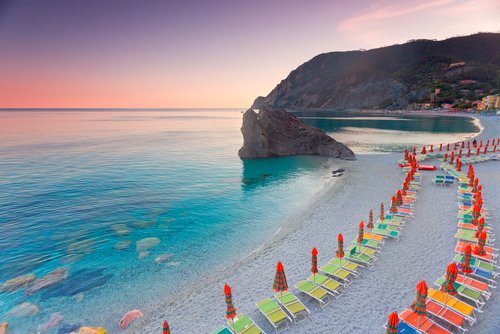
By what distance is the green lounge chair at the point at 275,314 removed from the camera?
9.62 m

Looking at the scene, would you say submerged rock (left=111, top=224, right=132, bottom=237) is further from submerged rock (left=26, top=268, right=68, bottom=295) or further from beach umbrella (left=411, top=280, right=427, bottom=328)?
beach umbrella (left=411, top=280, right=427, bottom=328)

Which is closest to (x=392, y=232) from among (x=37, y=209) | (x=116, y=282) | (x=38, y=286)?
(x=116, y=282)

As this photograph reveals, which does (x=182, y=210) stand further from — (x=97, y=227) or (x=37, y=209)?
(x=37, y=209)

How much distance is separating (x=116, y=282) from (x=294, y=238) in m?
10.4

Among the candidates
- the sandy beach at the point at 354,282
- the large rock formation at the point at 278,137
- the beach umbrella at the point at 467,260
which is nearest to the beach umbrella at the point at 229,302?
the sandy beach at the point at 354,282

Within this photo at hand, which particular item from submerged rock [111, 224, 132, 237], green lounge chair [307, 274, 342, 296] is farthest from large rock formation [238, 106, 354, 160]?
green lounge chair [307, 274, 342, 296]

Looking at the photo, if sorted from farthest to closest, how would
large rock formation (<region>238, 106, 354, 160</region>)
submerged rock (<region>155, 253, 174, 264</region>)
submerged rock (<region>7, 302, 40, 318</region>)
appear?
large rock formation (<region>238, 106, 354, 160</region>) < submerged rock (<region>155, 253, 174, 264</region>) < submerged rock (<region>7, 302, 40, 318</region>)

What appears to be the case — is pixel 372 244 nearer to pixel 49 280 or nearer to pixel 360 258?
pixel 360 258

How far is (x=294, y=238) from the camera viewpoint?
17109mm

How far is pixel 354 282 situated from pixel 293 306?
3473 millimetres

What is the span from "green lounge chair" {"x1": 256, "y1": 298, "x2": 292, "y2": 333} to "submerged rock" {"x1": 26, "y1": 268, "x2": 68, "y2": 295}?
37.6ft

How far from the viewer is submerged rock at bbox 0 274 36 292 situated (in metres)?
13.8

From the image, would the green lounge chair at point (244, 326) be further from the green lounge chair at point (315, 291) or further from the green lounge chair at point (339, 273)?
the green lounge chair at point (339, 273)

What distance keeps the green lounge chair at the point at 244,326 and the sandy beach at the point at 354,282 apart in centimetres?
70
